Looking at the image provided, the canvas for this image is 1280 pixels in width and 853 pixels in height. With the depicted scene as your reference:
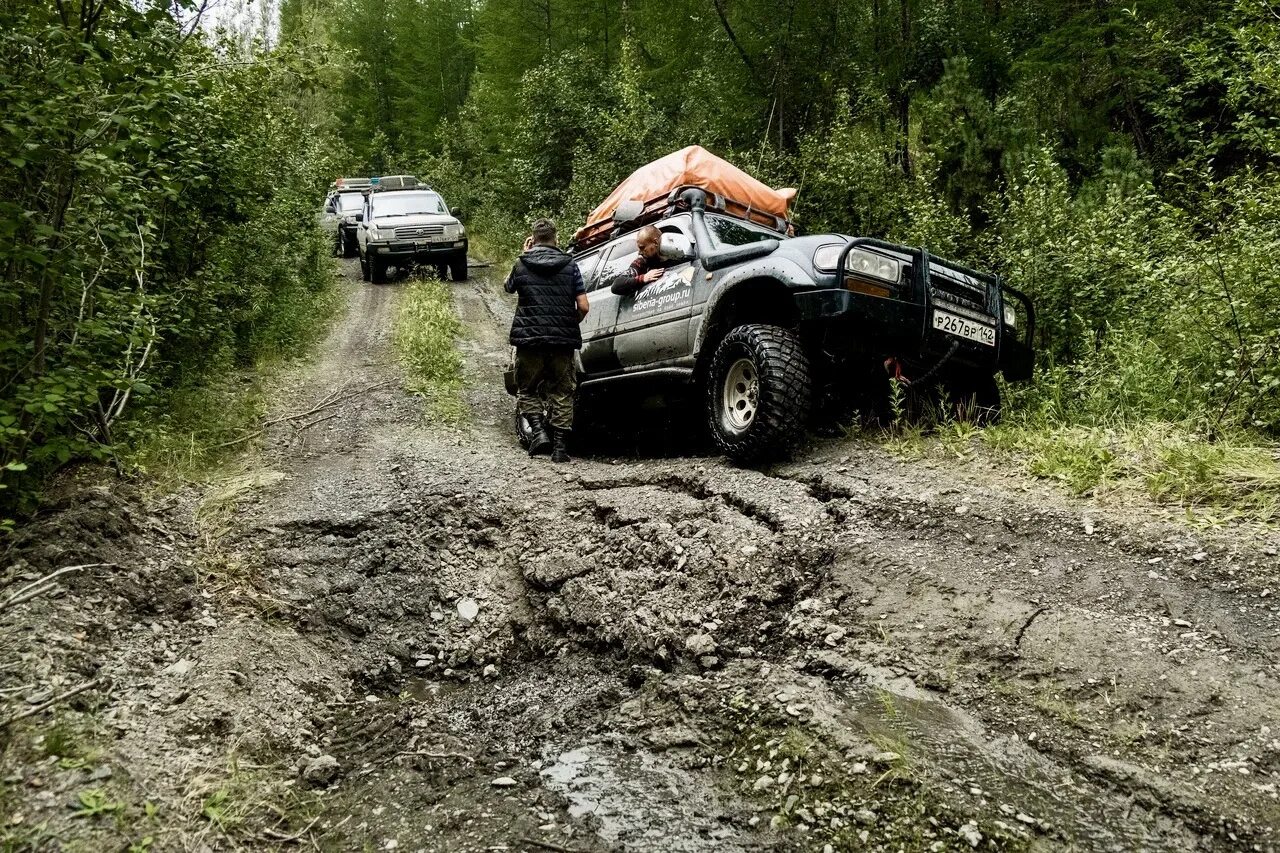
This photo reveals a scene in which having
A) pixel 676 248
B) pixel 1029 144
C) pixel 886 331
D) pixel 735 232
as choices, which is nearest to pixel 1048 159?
pixel 1029 144

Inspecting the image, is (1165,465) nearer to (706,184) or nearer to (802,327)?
(802,327)

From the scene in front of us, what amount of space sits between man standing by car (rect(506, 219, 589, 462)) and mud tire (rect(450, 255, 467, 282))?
9.01 m

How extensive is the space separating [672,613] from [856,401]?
2.60 meters

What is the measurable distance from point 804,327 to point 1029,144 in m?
4.45

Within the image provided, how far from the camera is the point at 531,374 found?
6.41 m

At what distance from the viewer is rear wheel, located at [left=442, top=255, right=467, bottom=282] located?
49.3 ft

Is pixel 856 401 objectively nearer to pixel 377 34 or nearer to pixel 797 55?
pixel 797 55

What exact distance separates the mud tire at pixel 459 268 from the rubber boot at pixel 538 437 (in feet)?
30.9

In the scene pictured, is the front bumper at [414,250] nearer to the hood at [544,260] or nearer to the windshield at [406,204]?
the windshield at [406,204]

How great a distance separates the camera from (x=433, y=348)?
952 centimetres

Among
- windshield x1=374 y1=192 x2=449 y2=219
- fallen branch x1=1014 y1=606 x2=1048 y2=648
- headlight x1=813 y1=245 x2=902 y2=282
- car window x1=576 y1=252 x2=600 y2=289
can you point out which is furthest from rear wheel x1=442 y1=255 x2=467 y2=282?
fallen branch x1=1014 y1=606 x2=1048 y2=648

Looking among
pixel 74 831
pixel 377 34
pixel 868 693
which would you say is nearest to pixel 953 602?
pixel 868 693

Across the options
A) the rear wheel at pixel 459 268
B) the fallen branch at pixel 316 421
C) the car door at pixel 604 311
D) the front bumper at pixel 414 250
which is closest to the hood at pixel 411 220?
the front bumper at pixel 414 250

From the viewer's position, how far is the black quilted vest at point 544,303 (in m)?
6.22
